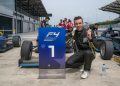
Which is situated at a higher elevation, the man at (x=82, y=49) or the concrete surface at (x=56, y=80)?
the man at (x=82, y=49)

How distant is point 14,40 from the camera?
13.9m

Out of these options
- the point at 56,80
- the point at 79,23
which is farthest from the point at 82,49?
the point at 56,80

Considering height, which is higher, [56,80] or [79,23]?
[79,23]

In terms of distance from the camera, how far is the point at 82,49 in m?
6.80

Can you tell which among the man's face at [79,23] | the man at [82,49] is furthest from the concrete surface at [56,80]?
the man's face at [79,23]

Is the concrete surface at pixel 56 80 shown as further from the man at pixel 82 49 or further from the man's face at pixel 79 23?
the man's face at pixel 79 23

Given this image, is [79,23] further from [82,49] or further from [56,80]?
[56,80]

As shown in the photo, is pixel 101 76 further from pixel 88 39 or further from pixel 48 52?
pixel 48 52

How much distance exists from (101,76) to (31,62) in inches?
82.4

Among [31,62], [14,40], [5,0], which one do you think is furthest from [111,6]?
[31,62]

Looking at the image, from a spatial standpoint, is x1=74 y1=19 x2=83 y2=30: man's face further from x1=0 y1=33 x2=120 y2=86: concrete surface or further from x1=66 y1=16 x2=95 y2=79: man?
x1=0 y1=33 x2=120 y2=86: concrete surface

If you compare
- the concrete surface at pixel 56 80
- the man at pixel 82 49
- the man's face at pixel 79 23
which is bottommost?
the concrete surface at pixel 56 80

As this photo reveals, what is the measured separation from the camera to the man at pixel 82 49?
6.50 m

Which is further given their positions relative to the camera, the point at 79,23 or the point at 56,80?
the point at 79,23
